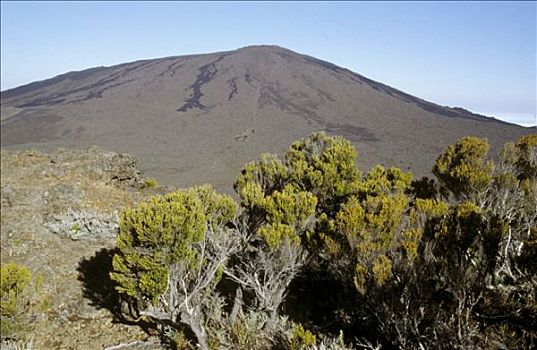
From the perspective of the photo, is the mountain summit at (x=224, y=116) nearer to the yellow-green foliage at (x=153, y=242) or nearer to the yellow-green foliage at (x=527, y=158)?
the yellow-green foliage at (x=527, y=158)

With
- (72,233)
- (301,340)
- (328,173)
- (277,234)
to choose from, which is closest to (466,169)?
(328,173)

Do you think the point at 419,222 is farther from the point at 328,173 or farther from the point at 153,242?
the point at 328,173

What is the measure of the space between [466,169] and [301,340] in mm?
5142

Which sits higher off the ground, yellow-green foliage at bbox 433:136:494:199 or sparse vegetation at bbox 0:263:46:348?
yellow-green foliage at bbox 433:136:494:199

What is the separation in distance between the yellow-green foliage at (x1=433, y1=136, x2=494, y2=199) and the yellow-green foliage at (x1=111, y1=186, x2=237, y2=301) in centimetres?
580

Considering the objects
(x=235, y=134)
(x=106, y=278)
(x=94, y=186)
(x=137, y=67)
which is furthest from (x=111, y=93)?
(x=106, y=278)

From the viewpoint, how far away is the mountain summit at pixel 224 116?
34281 millimetres

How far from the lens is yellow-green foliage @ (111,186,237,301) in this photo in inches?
228

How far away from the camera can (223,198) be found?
25.7 feet

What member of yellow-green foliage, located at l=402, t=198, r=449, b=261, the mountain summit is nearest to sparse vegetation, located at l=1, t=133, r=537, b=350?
yellow-green foliage, located at l=402, t=198, r=449, b=261

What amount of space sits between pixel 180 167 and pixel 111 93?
31.7m

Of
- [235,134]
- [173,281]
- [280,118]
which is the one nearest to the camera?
[173,281]

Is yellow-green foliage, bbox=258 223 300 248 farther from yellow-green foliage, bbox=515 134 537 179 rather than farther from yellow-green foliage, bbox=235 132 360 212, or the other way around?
yellow-green foliage, bbox=515 134 537 179

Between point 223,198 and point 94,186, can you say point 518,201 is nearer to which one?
point 223,198
